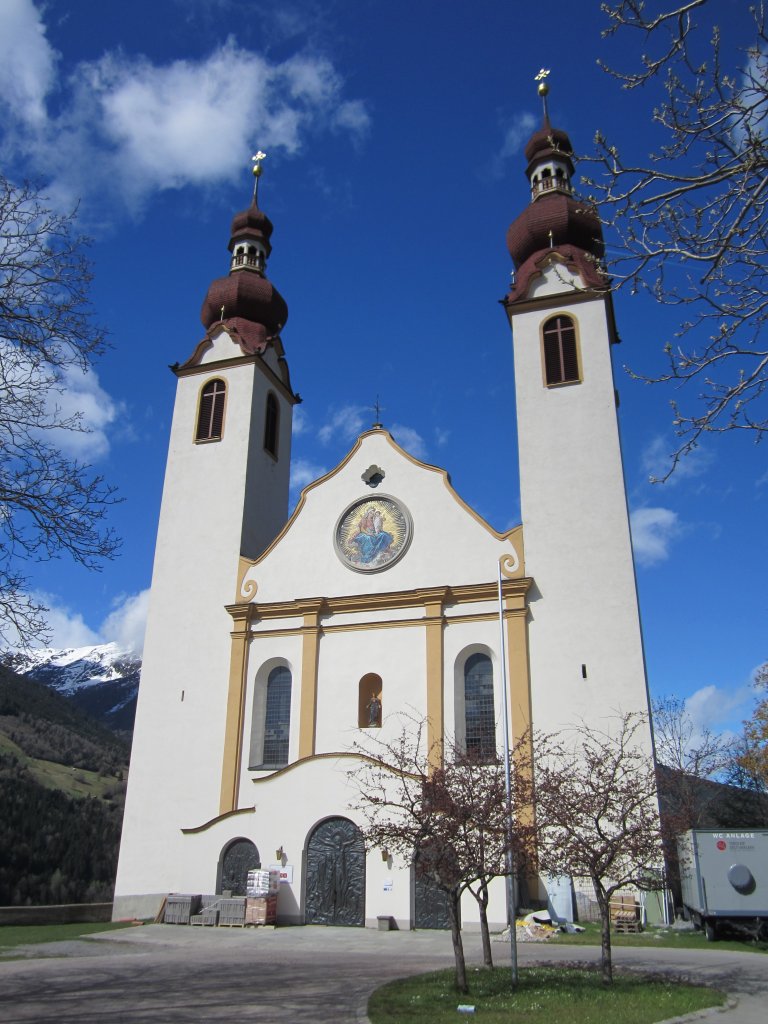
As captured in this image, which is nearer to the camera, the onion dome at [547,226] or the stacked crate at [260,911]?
the stacked crate at [260,911]

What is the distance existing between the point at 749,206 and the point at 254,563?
2301 cm

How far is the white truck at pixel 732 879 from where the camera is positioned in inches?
661

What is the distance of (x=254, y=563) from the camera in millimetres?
27969

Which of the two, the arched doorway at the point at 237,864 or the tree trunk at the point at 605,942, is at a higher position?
the arched doorway at the point at 237,864

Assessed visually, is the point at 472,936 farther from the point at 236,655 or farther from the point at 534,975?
the point at 236,655

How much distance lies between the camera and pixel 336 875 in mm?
21281

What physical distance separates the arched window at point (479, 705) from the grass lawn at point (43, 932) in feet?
33.7

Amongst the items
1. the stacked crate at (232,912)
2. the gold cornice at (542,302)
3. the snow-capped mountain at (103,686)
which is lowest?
the stacked crate at (232,912)

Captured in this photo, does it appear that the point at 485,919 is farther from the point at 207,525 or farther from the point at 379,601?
Result: the point at 207,525

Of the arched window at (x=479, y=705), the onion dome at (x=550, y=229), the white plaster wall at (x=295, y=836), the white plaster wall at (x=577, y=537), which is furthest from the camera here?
the onion dome at (x=550, y=229)

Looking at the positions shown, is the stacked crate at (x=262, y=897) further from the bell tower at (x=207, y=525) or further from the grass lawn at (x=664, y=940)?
the grass lawn at (x=664, y=940)

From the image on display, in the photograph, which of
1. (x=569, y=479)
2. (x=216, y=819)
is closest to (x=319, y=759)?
(x=216, y=819)

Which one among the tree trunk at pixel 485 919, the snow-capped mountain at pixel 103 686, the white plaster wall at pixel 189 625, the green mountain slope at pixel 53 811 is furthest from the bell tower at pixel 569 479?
the snow-capped mountain at pixel 103 686

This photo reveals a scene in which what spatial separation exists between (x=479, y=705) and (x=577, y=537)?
217 inches
